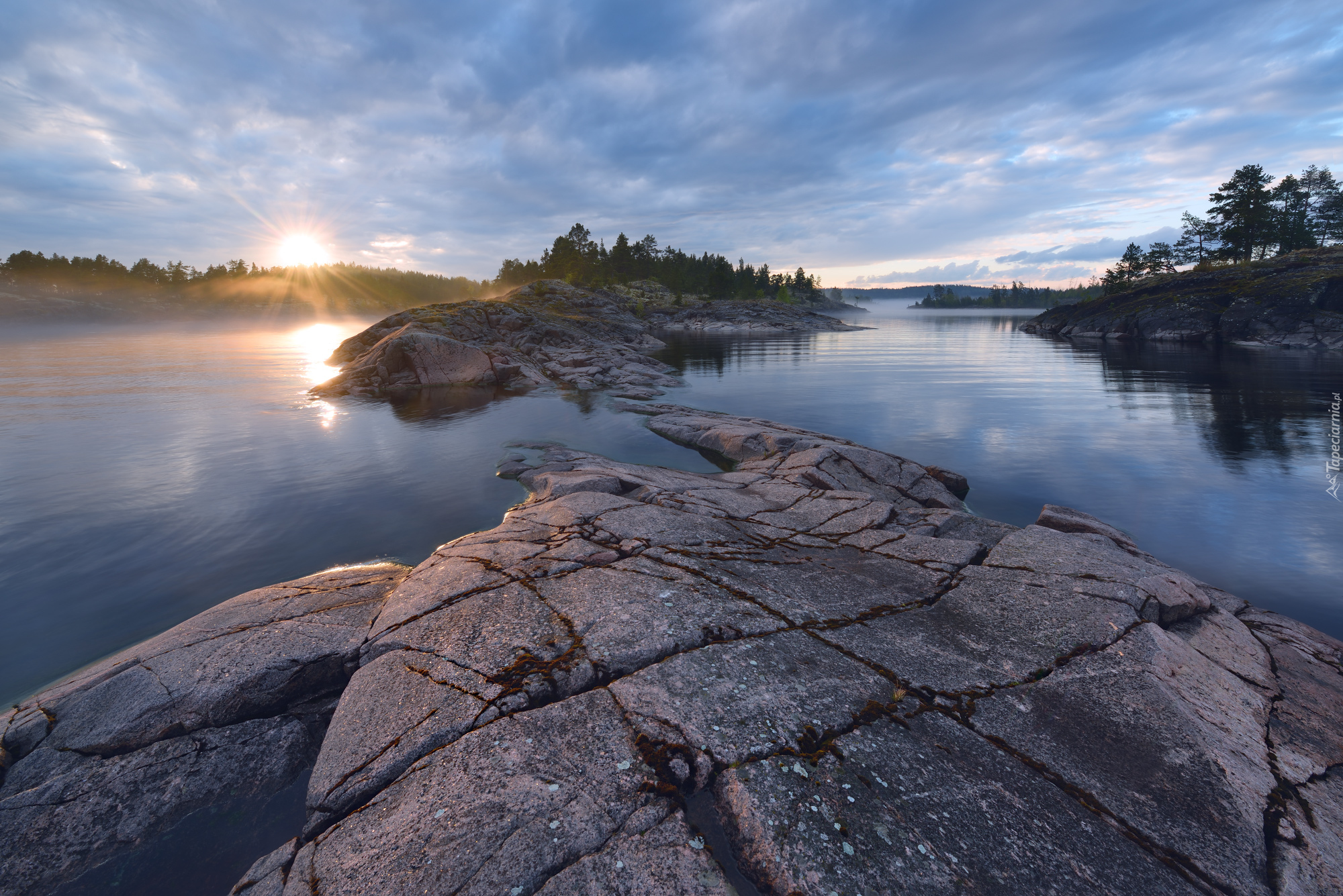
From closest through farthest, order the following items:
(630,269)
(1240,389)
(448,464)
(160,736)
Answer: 1. (160,736)
2. (448,464)
3. (1240,389)
4. (630,269)

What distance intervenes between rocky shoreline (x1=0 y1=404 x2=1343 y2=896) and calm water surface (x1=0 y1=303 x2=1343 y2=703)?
443 cm

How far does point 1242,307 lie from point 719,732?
8848cm

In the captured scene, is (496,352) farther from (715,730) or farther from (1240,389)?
(1240,389)

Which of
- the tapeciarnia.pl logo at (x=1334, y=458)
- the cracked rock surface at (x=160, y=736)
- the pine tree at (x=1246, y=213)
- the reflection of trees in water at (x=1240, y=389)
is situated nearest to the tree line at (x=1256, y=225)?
the pine tree at (x=1246, y=213)

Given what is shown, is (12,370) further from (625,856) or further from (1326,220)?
(1326,220)

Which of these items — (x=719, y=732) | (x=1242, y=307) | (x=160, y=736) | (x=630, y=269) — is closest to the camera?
(x=719, y=732)

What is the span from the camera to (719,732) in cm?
458

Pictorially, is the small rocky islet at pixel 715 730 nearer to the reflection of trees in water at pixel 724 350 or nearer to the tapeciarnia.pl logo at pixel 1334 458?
the tapeciarnia.pl logo at pixel 1334 458

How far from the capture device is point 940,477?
51.6 feet

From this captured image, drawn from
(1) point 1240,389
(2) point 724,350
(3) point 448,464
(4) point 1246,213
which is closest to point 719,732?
(3) point 448,464

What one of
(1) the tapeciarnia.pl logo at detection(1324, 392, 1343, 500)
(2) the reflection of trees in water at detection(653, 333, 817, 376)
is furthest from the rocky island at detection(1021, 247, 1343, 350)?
(2) the reflection of trees in water at detection(653, 333, 817, 376)

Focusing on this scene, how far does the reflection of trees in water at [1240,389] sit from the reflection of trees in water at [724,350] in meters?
29.7

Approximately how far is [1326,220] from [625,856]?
481 ft

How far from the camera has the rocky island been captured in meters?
53.5
